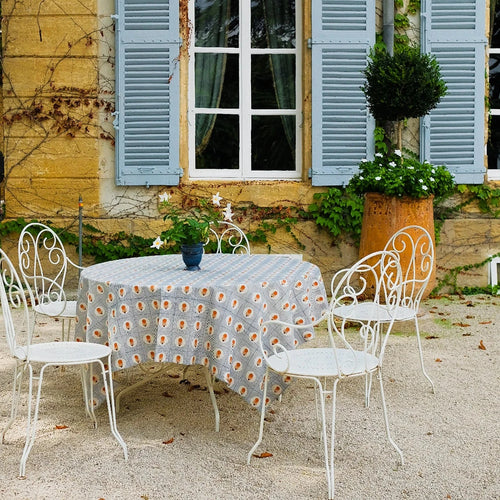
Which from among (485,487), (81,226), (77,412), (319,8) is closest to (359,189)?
(319,8)

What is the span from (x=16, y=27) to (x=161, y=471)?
4825 mm

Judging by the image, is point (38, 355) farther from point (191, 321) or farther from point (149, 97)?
point (149, 97)

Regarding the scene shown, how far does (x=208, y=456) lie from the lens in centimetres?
313

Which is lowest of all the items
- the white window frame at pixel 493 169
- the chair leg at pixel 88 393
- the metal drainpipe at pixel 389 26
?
the chair leg at pixel 88 393

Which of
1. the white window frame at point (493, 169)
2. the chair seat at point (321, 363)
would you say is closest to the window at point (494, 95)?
the white window frame at point (493, 169)

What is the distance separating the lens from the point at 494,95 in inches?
287

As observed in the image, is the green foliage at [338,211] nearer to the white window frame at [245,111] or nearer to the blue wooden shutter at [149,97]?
the white window frame at [245,111]

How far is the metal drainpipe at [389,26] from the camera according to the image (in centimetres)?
675

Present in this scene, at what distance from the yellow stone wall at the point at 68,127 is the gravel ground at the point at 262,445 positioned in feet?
8.02

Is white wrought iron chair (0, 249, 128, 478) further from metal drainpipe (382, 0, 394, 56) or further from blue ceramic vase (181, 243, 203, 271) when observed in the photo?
metal drainpipe (382, 0, 394, 56)

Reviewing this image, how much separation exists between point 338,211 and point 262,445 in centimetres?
365

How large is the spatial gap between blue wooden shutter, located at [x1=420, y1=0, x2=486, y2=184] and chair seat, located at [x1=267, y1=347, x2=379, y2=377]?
13.0 ft

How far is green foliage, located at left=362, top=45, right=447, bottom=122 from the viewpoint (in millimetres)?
5773

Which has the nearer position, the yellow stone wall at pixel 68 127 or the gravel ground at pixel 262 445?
the gravel ground at pixel 262 445
